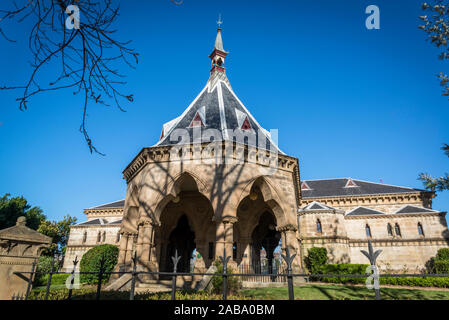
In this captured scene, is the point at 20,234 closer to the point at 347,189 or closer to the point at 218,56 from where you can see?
the point at 218,56

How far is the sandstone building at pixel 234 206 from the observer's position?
46.0 ft

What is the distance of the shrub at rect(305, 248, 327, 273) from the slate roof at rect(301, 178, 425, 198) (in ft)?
37.5

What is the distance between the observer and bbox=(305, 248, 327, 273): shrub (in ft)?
69.1

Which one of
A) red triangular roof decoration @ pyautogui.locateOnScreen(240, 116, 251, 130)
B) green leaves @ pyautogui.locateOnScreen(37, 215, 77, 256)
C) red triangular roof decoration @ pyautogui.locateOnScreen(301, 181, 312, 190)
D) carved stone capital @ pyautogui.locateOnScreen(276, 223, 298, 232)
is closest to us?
carved stone capital @ pyautogui.locateOnScreen(276, 223, 298, 232)

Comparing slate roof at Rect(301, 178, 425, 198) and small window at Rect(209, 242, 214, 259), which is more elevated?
slate roof at Rect(301, 178, 425, 198)

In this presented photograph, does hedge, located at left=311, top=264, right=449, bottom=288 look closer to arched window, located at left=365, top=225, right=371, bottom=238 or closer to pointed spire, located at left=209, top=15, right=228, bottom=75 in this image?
arched window, located at left=365, top=225, right=371, bottom=238

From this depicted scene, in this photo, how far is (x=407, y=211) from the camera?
27.9 metres

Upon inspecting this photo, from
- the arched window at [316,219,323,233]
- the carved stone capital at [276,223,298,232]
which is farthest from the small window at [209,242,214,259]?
the arched window at [316,219,323,233]

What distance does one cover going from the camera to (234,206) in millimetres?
13391

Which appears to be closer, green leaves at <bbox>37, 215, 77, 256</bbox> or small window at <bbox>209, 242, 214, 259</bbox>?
small window at <bbox>209, 242, 214, 259</bbox>

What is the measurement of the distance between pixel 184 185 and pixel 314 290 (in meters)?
10.4

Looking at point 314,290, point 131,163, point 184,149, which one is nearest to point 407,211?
point 314,290
